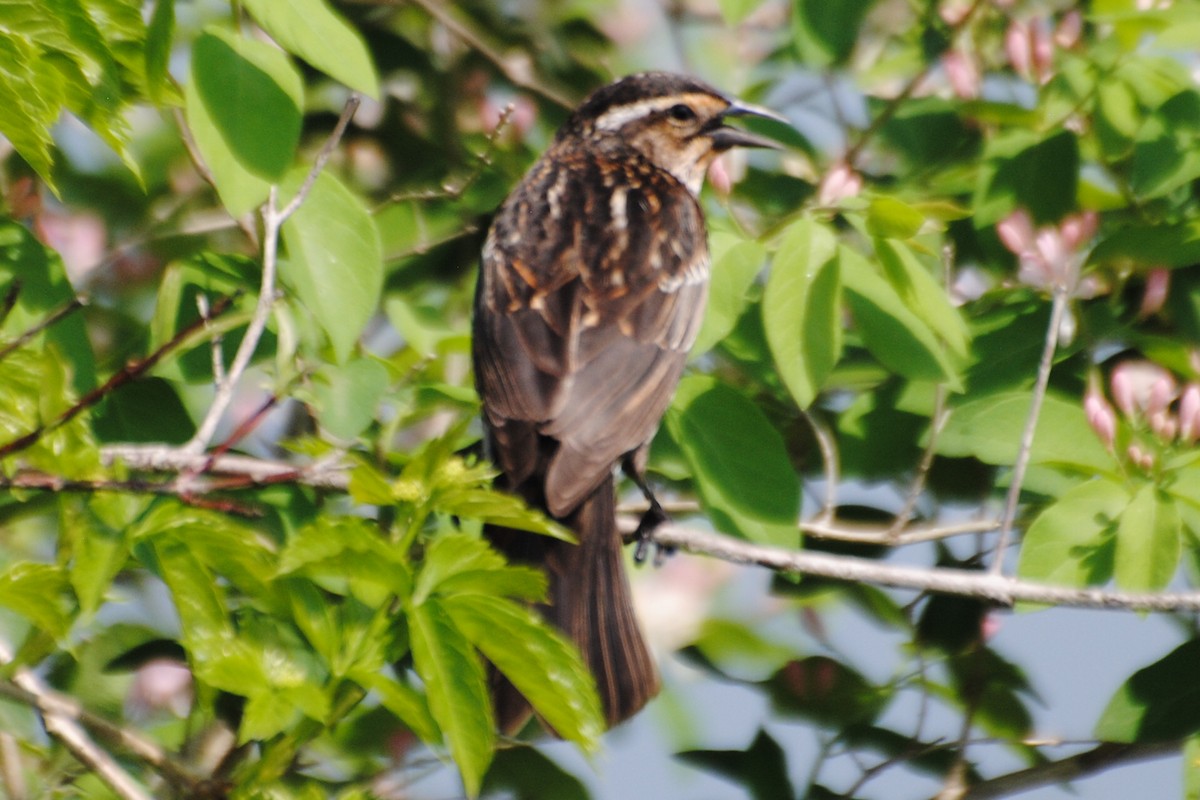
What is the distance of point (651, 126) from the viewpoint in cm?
514

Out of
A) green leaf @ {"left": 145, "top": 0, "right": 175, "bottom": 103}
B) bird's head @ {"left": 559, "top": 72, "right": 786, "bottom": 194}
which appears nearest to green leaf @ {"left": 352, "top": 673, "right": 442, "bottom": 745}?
green leaf @ {"left": 145, "top": 0, "right": 175, "bottom": 103}

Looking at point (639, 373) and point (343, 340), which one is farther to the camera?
point (639, 373)

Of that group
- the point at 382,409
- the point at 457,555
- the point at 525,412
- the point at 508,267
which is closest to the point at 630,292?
the point at 508,267

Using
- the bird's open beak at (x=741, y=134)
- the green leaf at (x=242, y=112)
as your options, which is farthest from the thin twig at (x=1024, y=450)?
the green leaf at (x=242, y=112)

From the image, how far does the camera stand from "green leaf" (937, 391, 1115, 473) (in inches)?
135

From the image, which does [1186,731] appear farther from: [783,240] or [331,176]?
[331,176]

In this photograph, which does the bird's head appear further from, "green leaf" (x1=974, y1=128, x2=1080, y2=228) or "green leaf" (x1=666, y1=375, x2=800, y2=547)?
"green leaf" (x1=666, y1=375, x2=800, y2=547)

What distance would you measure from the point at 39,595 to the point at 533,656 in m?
0.72

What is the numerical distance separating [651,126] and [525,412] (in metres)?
1.65

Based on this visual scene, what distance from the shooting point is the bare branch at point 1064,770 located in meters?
3.82

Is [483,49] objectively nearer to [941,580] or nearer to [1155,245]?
[1155,245]

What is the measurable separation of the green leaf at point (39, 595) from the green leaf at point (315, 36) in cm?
92

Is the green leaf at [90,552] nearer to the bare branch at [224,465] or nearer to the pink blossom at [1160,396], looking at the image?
the bare branch at [224,465]

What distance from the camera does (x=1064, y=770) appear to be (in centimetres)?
388
